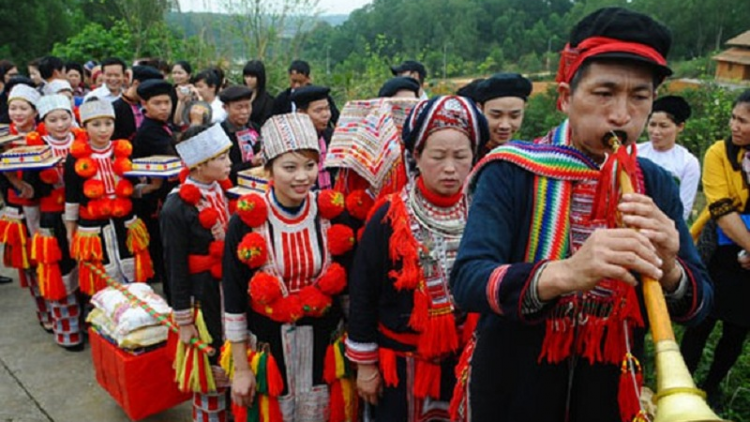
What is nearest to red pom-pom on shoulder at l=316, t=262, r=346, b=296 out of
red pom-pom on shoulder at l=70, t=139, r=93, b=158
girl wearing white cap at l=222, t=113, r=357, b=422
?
girl wearing white cap at l=222, t=113, r=357, b=422

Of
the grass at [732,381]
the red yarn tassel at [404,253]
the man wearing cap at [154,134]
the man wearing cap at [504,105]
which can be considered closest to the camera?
the red yarn tassel at [404,253]

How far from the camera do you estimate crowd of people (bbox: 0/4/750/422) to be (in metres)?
1.38

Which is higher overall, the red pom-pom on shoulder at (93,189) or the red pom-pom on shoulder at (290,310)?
the red pom-pom on shoulder at (93,189)

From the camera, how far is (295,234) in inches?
110

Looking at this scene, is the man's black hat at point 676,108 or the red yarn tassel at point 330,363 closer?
the red yarn tassel at point 330,363

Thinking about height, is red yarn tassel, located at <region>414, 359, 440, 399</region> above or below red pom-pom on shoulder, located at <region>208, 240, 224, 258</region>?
below

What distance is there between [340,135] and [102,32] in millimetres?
17091

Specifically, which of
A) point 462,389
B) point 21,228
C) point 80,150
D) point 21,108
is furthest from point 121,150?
point 462,389

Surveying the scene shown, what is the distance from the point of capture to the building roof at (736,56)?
734 inches

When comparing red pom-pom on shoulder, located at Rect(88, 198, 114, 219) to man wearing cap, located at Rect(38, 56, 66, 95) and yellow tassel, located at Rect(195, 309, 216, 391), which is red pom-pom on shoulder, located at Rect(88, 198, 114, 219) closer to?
yellow tassel, located at Rect(195, 309, 216, 391)

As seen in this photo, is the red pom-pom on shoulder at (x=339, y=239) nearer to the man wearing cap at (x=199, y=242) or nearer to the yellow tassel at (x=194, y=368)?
the man wearing cap at (x=199, y=242)

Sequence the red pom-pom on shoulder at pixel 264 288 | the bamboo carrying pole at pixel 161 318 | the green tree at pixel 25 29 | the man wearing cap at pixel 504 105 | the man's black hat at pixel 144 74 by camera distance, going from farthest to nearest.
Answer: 1. the green tree at pixel 25 29
2. the man's black hat at pixel 144 74
3. the man wearing cap at pixel 504 105
4. the bamboo carrying pole at pixel 161 318
5. the red pom-pom on shoulder at pixel 264 288

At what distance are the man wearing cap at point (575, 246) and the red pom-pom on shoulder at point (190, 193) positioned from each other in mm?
2064

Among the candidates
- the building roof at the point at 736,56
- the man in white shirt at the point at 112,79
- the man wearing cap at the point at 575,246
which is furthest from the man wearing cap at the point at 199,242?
the building roof at the point at 736,56
